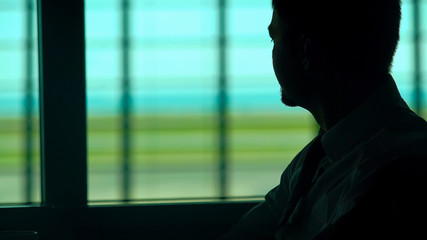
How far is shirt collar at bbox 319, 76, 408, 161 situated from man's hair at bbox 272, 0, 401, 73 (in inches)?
2.1

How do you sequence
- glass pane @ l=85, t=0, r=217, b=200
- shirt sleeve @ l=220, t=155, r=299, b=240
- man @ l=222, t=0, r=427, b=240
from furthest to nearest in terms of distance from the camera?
glass pane @ l=85, t=0, r=217, b=200 → shirt sleeve @ l=220, t=155, r=299, b=240 → man @ l=222, t=0, r=427, b=240

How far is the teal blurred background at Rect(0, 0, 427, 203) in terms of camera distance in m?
1.77

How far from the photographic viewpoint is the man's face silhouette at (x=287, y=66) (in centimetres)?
108

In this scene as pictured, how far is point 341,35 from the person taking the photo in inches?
38.8

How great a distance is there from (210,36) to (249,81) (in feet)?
0.69

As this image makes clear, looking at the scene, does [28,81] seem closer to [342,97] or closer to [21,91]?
[21,91]

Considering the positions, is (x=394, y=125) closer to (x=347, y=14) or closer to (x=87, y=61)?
(x=347, y=14)

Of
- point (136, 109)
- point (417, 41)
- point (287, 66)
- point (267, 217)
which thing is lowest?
point (267, 217)

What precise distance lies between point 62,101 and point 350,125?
3.34 ft

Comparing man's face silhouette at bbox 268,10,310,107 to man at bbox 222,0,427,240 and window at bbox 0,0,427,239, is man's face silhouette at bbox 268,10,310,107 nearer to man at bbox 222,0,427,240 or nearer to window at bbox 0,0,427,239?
man at bbox 222,0,427,240

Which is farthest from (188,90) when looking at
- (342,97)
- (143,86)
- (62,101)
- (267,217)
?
(342,97)

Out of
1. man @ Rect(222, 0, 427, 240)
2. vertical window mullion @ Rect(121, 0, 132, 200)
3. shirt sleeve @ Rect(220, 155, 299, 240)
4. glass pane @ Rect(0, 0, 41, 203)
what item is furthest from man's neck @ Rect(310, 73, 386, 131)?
glass pane @ Rect(0, 0, 41, 203)

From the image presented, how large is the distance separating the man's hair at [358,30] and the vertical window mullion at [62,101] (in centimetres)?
91

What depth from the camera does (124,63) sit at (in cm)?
185
